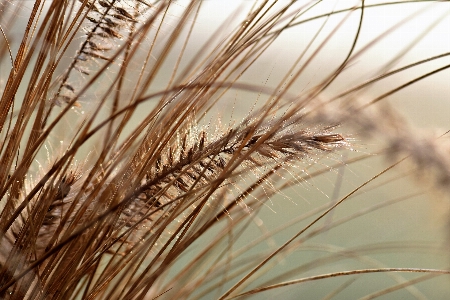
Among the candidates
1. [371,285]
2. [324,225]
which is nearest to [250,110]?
[324,225]

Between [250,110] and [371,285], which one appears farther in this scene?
[371,285]

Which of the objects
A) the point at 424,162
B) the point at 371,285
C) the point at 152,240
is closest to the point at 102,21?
the point at 152,240

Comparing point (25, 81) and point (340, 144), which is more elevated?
point (340, 144)

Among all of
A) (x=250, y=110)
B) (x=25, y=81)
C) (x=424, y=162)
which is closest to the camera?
(x=424, y=162)

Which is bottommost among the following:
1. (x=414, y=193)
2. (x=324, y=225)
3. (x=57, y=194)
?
(x=57, y=194)

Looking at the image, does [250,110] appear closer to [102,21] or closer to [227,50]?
[227,50]

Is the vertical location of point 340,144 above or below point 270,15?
below

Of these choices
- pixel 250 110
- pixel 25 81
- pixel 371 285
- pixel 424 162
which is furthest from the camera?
pixel 371 285

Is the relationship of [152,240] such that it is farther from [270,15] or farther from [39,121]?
[270,15]

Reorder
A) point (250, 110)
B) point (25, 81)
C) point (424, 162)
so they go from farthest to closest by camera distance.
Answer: point (25, 81)
point (250, 110)
point (424, 162)
